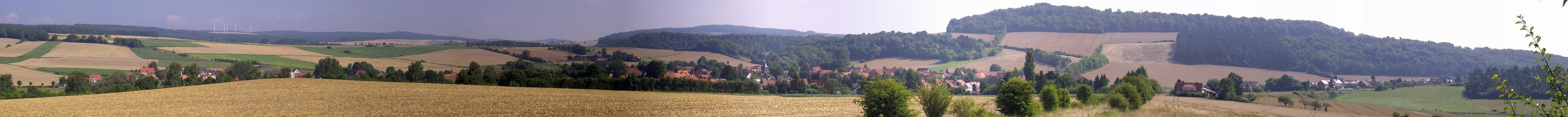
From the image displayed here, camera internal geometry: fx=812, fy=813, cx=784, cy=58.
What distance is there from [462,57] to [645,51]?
7064 millimetres

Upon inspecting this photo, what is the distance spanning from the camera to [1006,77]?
34062 millimetres

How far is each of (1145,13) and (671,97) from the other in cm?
6959

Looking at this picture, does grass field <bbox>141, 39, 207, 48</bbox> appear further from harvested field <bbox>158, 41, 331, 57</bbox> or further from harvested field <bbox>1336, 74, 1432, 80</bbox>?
harvested field <bbox>1336, 74, 1432, 80</bbox>

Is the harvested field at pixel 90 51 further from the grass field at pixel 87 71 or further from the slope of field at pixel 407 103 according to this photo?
the slope of field at pixel 407 103

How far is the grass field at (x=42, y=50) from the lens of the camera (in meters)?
26.3

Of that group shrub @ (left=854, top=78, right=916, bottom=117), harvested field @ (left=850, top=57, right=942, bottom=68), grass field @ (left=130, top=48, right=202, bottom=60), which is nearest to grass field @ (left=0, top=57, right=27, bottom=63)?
grass field @ (left=130, top=48, right=202, bottom=60)

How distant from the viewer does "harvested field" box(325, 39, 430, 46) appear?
98.9 feet

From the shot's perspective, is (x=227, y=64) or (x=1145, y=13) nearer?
(x=227, y=64)

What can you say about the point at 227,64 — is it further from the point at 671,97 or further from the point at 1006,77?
the point at 1006,77

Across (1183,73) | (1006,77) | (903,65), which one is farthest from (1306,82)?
(903,65)

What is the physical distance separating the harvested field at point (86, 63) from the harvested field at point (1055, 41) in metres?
46.6

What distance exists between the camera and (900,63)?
162 feet

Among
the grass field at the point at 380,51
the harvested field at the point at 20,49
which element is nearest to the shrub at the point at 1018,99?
the grass field at the point at 380,51

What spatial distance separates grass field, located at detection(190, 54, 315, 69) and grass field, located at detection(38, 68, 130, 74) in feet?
10.2
